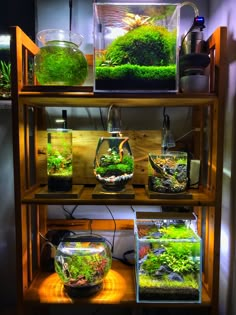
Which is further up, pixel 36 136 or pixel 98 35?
pixel 98 35

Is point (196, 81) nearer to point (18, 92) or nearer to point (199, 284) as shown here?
point (18, 92)

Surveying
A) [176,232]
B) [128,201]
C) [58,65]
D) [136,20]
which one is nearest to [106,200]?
[128,201]

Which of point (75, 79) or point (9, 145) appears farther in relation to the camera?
point (9, 145)

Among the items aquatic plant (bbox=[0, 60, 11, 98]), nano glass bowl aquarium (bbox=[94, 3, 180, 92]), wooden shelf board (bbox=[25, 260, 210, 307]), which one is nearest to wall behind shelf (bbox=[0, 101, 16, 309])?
aquatic plant (bbox=[0, 60, 11, 98])

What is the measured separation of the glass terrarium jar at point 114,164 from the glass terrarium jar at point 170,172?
0.12m

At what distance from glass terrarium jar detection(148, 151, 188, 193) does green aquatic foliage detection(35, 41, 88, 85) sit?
0.48 meters

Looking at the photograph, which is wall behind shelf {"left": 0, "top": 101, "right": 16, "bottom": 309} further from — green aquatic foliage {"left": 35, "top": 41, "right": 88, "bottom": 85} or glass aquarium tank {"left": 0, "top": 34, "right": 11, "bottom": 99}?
green aquatic foliage {"left": 35, "top": 41, "right": 88, "bottom": 85}

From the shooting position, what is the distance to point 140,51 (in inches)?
40.6

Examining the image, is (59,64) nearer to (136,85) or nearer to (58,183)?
(136,85)

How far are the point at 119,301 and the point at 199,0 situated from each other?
60.2 inches

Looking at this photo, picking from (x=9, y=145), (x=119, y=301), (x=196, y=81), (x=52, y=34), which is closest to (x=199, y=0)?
(x=196, y=81)

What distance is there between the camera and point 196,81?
3.56 feet

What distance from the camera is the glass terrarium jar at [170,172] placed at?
113 cm

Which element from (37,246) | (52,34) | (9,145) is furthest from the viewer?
(9,145)
